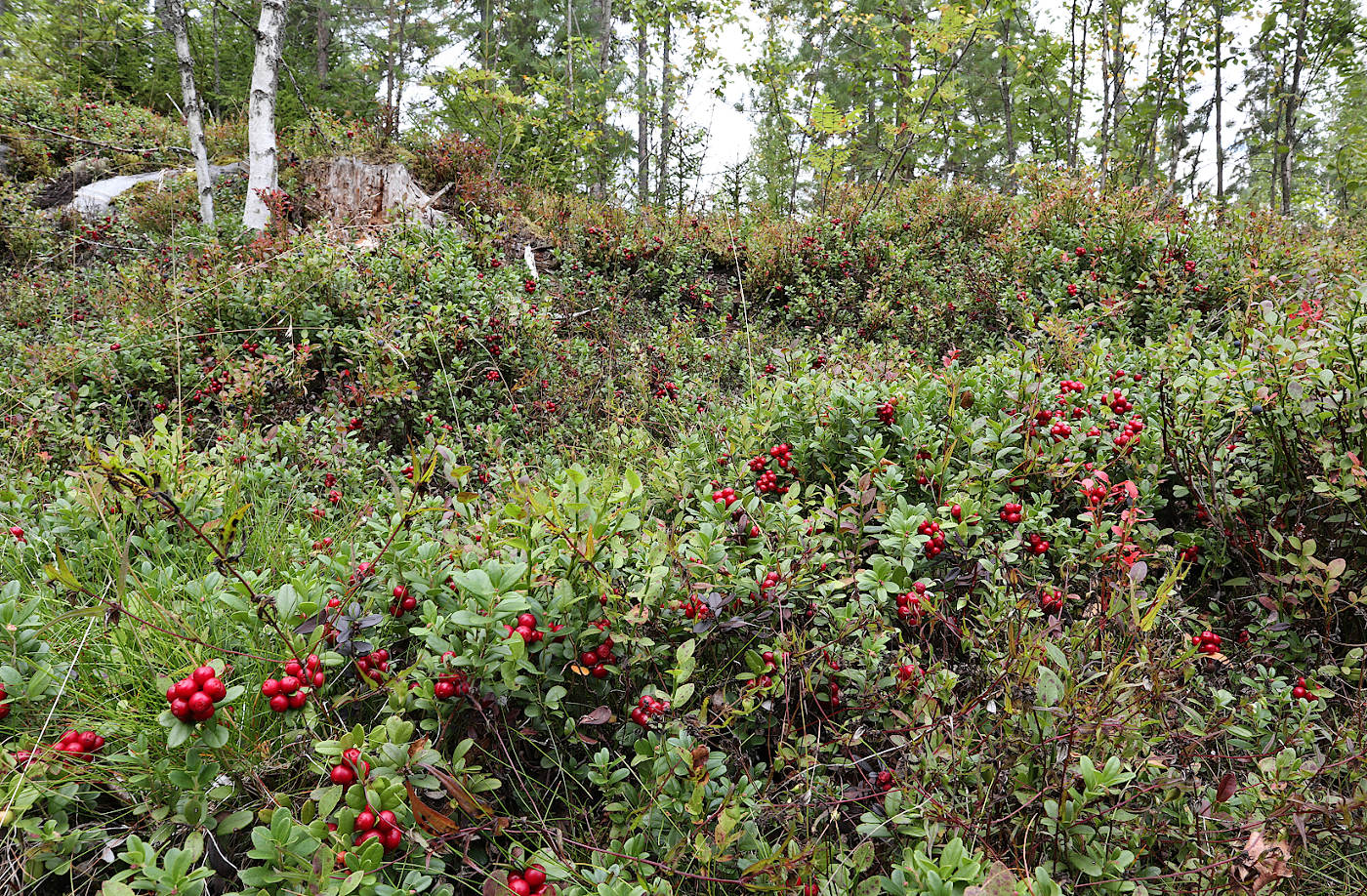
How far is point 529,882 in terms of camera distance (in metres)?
1.32

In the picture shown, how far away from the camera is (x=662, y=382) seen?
5.45 meters

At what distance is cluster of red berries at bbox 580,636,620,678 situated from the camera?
1.77 m

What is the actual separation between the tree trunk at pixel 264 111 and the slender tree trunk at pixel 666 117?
6143 mm

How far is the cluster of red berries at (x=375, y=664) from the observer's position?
65.3 inches

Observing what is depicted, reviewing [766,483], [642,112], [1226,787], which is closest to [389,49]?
[642,112]

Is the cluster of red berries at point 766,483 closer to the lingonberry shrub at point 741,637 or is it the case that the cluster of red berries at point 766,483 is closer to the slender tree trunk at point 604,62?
the lingonberry shrub at point 741,637

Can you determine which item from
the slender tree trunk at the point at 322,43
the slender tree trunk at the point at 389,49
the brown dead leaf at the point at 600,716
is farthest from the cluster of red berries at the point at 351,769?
the slender tree trunk at the point at 322,43

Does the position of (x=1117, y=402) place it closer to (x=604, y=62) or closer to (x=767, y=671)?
(x=767, y=671)

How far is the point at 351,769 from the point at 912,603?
1.54 meters

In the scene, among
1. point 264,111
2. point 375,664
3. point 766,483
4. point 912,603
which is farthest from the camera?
point 264,111

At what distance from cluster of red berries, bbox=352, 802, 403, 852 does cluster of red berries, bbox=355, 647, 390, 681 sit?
389mm

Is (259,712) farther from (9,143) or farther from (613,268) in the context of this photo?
(9,143)

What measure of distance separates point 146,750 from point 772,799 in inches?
60.2

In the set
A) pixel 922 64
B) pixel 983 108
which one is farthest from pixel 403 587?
pixel 983 108
